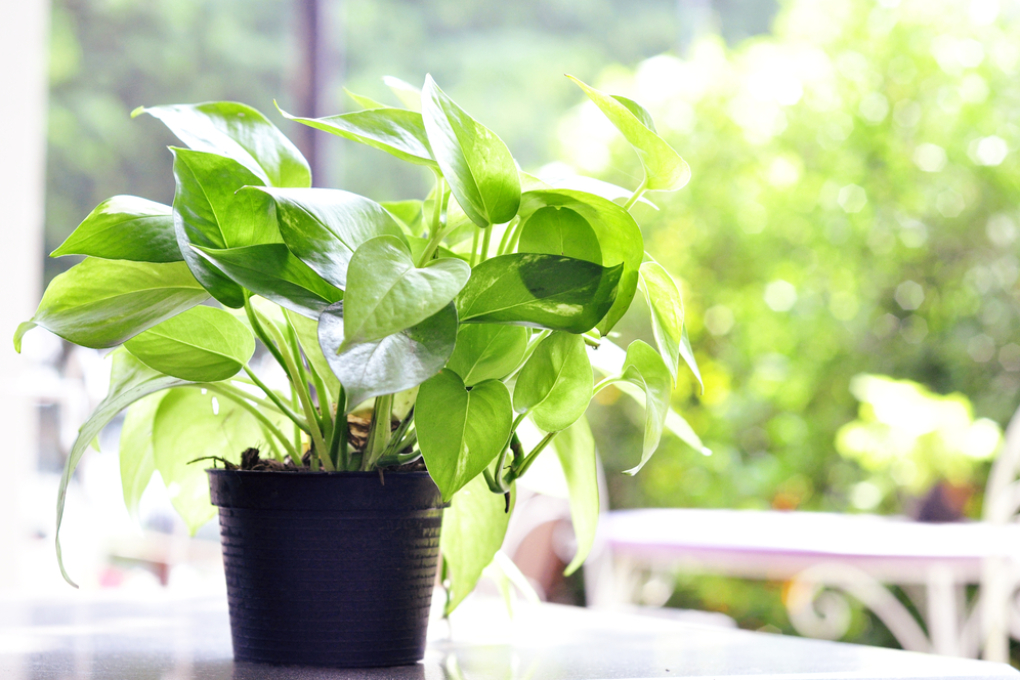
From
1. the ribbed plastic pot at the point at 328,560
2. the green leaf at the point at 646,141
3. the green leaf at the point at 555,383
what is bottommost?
the ribbed plastic pot at the point at 328,560

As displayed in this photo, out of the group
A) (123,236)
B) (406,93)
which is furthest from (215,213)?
(406,93)

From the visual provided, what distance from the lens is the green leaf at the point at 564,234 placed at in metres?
0.45

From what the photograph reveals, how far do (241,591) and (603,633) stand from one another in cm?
30

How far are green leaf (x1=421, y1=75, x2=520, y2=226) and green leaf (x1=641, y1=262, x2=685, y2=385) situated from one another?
0.08 m

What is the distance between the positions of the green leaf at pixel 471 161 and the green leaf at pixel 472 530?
171 millimetres

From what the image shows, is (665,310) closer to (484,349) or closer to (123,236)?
(484,349)

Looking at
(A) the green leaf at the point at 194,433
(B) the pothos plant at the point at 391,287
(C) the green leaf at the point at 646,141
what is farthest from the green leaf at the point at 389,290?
(A) the green leaf at the point at 194,433

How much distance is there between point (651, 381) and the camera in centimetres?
46

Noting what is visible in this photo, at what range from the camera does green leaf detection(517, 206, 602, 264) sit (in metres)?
0.45

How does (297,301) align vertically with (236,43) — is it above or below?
below

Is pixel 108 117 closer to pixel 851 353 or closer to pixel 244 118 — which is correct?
pixel 851 353

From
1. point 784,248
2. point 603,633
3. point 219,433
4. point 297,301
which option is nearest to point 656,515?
point 784,248

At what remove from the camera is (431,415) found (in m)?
0.42

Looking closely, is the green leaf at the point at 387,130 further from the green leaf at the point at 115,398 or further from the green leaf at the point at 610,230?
the green leaf at the point at 115,398
